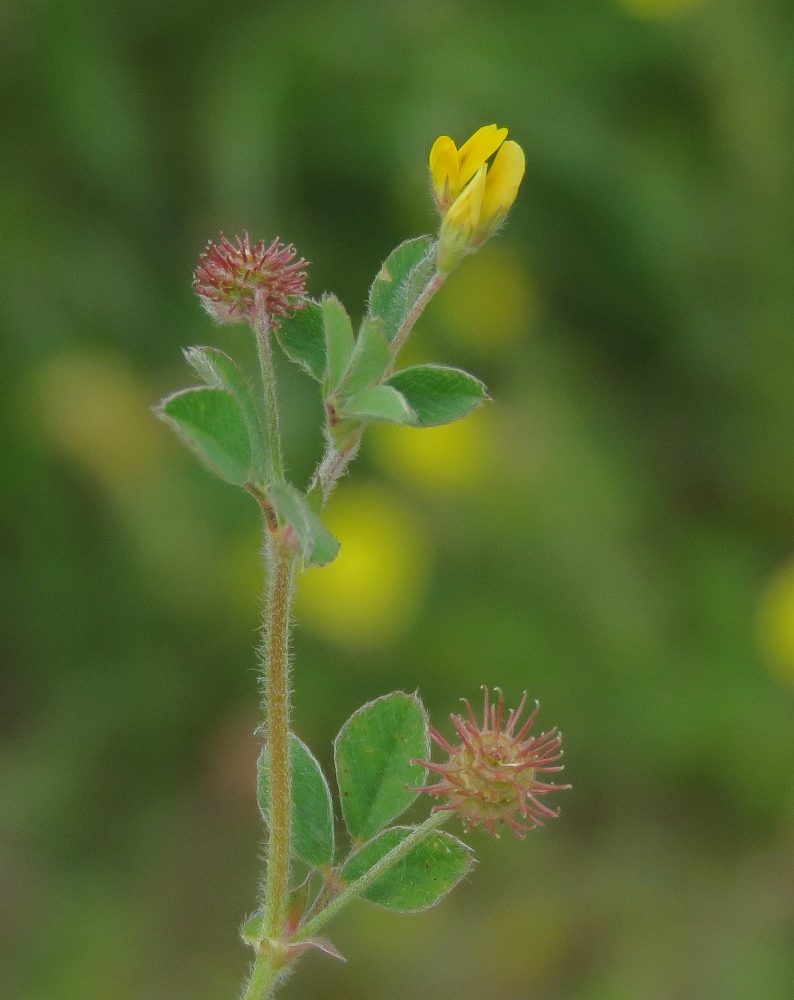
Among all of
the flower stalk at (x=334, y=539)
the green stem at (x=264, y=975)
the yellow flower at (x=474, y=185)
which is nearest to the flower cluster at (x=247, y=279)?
the flower stalk at (x=334, y=539)

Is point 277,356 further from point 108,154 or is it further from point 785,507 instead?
point 785,507

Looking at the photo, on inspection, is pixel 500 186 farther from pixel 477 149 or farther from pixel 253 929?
pixel 253 929

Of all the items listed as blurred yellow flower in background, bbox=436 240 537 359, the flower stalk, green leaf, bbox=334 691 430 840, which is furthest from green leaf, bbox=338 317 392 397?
blurred yellow flower in background, bbox=436 240 537 359

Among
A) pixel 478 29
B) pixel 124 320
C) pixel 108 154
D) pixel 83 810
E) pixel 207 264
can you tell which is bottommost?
pixel 207 264

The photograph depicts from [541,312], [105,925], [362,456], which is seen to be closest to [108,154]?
[362,456]

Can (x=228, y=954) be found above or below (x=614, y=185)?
below

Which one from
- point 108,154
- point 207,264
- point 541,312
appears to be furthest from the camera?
point 541,312

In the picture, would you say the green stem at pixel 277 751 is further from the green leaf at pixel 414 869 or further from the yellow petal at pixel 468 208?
the yellow petal at pixel 468 208
